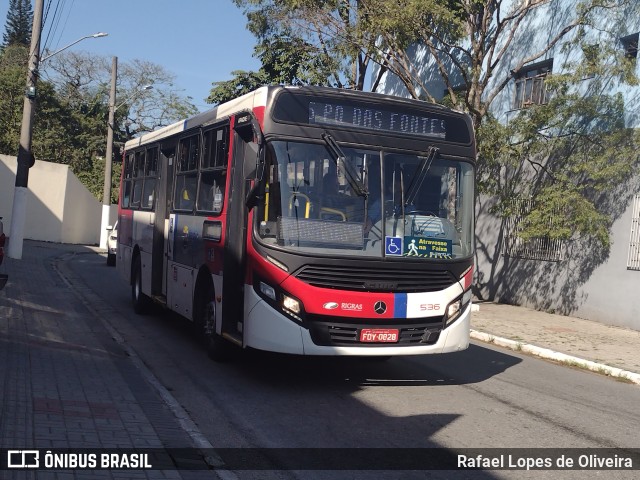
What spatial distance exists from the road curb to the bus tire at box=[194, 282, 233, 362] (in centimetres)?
558

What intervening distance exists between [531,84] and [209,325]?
526 inches

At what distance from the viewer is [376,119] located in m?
8.12

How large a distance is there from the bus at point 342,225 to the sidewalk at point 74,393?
4.62 feet

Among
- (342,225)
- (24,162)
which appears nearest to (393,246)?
(342,225)

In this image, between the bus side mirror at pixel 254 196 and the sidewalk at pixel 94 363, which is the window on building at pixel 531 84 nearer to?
the sidewalk at pixel 94 363

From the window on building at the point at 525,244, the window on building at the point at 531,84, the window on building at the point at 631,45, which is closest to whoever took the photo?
the window on building at the point at 631,45

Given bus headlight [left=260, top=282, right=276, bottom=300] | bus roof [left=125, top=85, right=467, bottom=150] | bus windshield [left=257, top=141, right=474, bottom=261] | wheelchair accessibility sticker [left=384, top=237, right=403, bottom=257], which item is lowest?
bus headlight [left=260, top=282, right=276, bottom=300]

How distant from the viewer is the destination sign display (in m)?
7.95

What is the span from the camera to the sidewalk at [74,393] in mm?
5535

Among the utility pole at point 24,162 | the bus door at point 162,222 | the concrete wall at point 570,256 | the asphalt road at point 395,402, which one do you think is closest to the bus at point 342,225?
the asphalt road at point 395,402

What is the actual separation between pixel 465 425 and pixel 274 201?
2.93 metres

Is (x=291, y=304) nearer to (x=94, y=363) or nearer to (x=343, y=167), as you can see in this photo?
(x=343, y=167)

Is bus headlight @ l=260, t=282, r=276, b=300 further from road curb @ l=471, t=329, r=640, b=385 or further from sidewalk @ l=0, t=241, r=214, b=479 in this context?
road curb @ l=471, t=329, r=640, b=385

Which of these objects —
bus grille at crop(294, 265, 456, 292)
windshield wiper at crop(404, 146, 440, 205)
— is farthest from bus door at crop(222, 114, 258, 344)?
windshield wiper at crop(404, 146, 440, 205)
